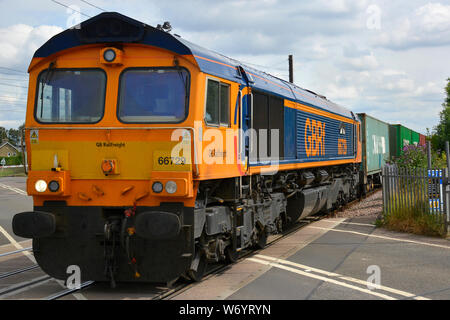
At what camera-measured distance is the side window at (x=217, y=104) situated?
7.17m

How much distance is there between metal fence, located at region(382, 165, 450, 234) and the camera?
1151 centimetres

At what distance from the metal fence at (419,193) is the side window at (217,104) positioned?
5992mm

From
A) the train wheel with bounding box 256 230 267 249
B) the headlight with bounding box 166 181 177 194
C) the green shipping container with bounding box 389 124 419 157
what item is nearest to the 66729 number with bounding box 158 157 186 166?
the headlight with bounding box 166 181 177 194

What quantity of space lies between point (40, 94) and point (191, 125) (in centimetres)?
222

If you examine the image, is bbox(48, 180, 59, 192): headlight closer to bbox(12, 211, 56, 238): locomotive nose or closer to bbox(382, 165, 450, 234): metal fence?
bbox(12, 211, 56, 238): locomotive nose

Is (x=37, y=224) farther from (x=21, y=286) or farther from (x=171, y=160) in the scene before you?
(x=171, y=160)

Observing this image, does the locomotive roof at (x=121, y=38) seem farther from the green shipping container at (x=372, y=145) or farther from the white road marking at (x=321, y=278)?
the green shipping container at (x=372, y=145)

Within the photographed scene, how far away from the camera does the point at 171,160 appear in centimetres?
664

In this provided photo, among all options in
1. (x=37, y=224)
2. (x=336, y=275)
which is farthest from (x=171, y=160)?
(x=336, y=275)

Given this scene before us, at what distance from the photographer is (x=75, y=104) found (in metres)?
7.14

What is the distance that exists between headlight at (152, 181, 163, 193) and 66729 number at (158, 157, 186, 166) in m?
0.26

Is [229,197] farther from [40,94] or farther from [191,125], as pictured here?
[40,94]

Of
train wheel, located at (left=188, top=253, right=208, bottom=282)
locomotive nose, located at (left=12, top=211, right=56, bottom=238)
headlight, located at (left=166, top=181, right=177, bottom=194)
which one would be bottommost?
train wheel, located at (left=188, top=253, right=208, bottom=282)
